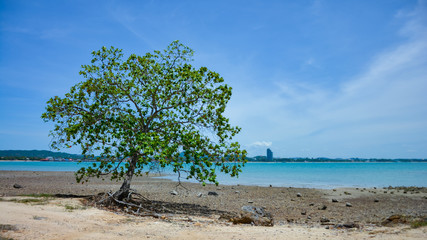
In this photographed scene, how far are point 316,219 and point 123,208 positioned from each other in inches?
350

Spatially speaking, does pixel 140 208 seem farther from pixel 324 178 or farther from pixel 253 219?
pixel 324 178


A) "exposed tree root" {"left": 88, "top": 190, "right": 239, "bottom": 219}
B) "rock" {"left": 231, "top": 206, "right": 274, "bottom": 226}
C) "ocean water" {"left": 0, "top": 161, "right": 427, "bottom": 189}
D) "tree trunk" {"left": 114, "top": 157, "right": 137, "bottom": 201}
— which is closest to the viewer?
"rock" {"left": 231, "top": 206, "right": 274, "bottom": 226}

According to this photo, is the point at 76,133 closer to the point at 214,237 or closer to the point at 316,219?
the point at 214,237

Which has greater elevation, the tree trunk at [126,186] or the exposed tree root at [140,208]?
the tree trunk at [126,186]

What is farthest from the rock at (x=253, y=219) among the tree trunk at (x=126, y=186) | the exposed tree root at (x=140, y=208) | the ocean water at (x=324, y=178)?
the tree trunk at (x=126, y=186)

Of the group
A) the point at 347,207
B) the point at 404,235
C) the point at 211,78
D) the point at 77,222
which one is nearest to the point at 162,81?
the point at 211,78

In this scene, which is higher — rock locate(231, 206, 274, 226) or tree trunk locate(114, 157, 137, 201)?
tree trunk locate(114, 157, 137, 201)

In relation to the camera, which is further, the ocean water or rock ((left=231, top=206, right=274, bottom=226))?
the ocean water

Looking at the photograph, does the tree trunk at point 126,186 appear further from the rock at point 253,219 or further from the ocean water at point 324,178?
the rock at point 253,219

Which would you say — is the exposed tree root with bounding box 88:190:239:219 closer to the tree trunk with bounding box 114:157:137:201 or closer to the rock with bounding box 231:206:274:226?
the tree trunk with bounding box 114:157:137:201

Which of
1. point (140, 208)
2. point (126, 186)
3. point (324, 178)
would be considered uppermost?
point (126, 186)

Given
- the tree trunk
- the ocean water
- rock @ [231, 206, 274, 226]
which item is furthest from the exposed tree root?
the ocean water

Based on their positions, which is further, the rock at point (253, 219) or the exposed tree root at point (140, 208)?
the exposed tree root at point (140, 208)

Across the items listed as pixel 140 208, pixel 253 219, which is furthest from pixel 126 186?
pixel 253 219
